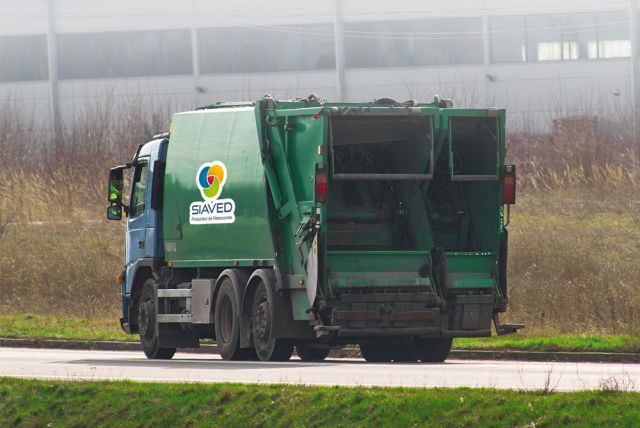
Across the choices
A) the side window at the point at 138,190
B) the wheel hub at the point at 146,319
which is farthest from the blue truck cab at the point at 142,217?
the wheel hub at the point at 146,319

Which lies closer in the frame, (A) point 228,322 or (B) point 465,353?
(A) point 228,322

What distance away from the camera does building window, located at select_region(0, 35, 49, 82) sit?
60.8 metres

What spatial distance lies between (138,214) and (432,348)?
200 inches

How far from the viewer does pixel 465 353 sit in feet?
72.8

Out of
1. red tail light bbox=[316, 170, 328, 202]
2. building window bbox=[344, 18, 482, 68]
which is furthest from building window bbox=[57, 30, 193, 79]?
red tail light bbox=[316, 170, 328, 202]

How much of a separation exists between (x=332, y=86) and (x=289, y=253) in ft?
130

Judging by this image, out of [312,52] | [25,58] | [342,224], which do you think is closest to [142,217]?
[342,224]

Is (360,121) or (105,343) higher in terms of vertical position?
(360,121)

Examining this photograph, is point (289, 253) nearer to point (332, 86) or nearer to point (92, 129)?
point (92, 129)

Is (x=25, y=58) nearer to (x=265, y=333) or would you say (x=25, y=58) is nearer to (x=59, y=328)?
(x=59, y=328)

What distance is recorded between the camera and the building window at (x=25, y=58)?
199ft

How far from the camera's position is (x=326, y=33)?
58938mm

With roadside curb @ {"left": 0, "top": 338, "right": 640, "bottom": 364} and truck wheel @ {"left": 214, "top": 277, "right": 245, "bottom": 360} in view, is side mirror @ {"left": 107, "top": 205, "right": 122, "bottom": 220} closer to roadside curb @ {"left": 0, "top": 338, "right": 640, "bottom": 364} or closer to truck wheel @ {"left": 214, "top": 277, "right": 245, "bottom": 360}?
roadside curb @ {"left": 0, "top": 338, "right": 640, "bottom": 364}

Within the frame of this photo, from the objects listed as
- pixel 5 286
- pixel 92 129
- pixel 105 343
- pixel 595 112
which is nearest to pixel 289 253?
pixel 105 343
